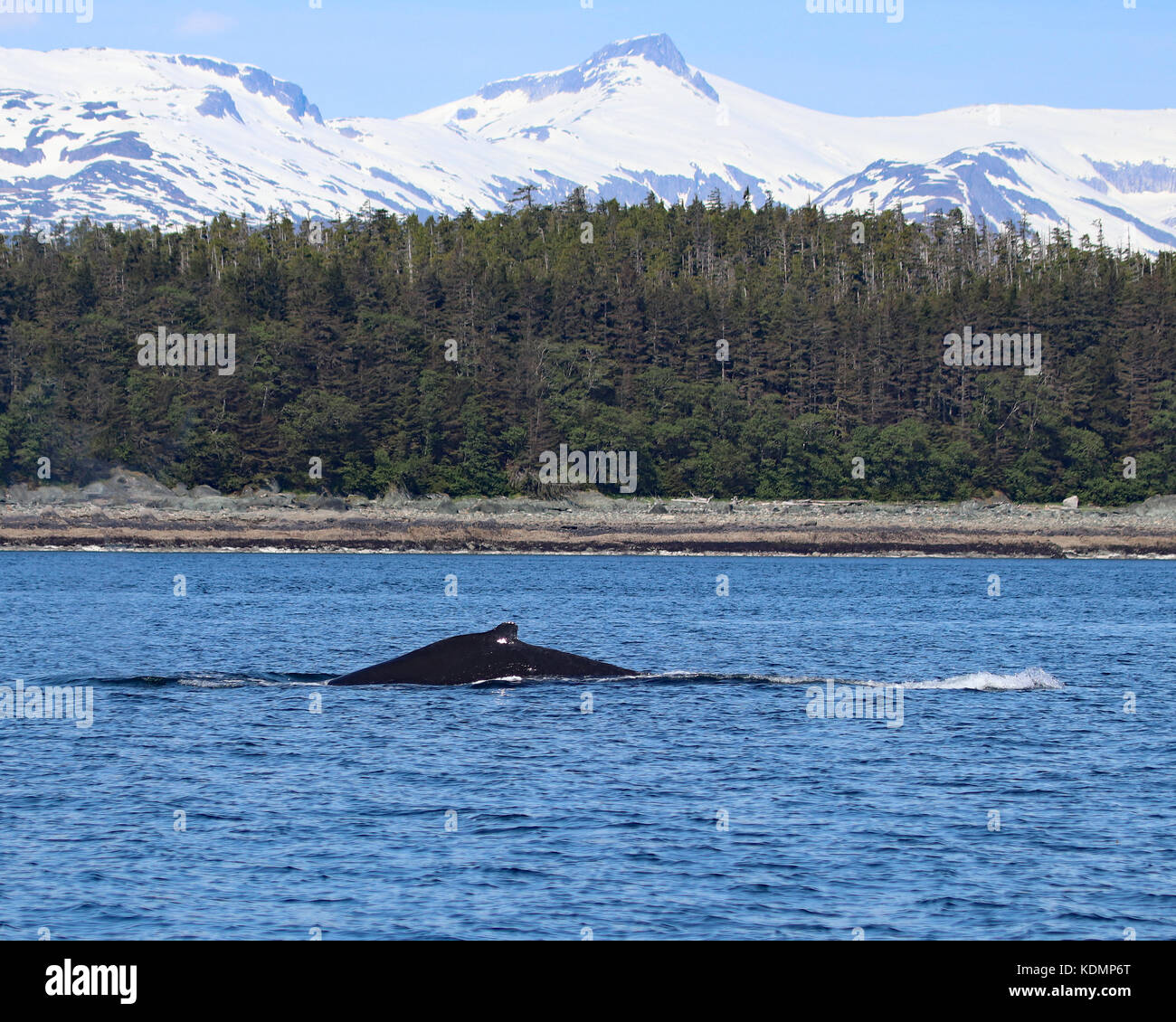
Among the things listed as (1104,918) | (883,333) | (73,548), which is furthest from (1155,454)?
(1104,918)

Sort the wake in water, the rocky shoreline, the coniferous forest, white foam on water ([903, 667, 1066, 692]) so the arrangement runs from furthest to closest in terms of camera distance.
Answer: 1. the coniferous forest
2. the rocky shoreline
3. white foam on water ([903, 667, 1066, 692])
4. the wake in water

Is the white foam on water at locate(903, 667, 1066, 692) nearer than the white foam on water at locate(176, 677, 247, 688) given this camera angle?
No

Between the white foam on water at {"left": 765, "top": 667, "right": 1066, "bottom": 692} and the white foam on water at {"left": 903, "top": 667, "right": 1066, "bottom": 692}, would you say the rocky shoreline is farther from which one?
the white foam on water at {"left": 765, "top": 667, "right": 1066, "bottom": 692}

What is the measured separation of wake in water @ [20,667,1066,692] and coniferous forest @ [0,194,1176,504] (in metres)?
114

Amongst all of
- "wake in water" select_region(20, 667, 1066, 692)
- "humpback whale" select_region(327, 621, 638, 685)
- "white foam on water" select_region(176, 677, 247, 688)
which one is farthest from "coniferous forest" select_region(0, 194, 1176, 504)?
"humpback whale" select_region(327, 621, 638, 685)

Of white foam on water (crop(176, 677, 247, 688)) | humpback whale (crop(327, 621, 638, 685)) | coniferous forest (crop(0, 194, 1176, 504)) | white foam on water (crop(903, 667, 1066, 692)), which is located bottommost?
white foam on water (crop(903, 667, 1066, 692))

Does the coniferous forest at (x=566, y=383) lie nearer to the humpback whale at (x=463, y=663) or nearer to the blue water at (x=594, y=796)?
the blue water at (x=594, y=796)

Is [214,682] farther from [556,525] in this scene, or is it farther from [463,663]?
[556,525]

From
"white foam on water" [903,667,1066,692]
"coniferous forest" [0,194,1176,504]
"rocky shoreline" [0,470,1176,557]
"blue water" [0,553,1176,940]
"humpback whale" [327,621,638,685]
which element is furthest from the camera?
"coniferous forest" [0,194,1176,504]

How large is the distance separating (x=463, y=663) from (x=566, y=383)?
5245 inches

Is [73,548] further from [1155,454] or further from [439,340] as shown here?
[1155,454]

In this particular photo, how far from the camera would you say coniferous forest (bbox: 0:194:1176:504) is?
15375 centimetres

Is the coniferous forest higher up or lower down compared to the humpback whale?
higher up

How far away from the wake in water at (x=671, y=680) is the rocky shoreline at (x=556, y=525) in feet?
281
